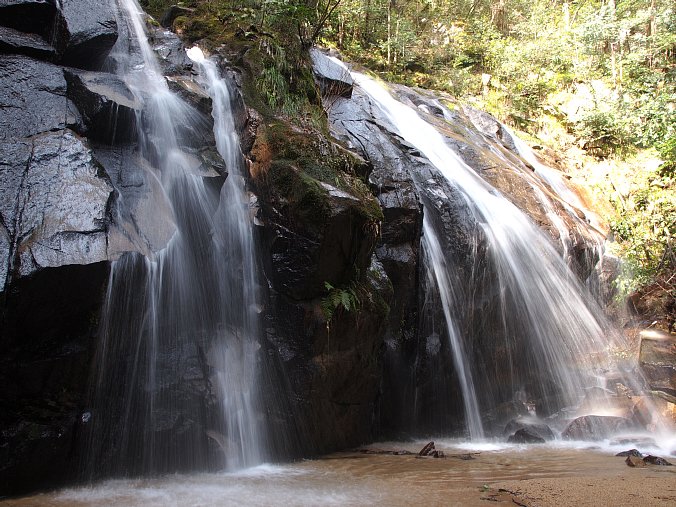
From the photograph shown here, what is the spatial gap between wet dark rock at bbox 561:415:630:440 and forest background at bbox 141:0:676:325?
4.49 meters

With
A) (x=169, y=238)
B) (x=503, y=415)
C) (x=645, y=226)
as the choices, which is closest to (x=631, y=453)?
(x=503, y=415)

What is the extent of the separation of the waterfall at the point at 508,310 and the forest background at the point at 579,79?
2767 mm

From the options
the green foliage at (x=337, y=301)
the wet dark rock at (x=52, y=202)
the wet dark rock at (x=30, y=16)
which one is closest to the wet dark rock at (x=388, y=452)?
the green foliage at (x=337, y=301)

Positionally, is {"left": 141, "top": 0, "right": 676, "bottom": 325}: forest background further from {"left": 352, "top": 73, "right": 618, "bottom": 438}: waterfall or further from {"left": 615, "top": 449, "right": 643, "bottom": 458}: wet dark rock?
{"left": 615, "top": 449, "right": 643, "bottom": 458}: wet dark rock

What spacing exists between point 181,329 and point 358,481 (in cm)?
235

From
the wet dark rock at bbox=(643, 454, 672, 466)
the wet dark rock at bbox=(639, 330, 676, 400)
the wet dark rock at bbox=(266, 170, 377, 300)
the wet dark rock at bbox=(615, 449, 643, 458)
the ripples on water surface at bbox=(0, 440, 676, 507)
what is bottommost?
the wet dark rock at bbox=(643, 454, 672, 466)

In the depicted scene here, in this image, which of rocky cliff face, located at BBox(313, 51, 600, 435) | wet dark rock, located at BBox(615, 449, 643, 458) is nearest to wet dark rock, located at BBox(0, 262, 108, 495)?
rocky cliff face, located at BBox(313, 51, 600, 435)

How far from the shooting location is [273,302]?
5723 mm

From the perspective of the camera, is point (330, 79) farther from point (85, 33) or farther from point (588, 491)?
point (588, 491)

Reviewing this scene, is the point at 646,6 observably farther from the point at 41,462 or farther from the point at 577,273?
the point at 41,462

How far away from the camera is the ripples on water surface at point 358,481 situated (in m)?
3.84

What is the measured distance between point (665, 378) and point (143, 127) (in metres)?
9.14

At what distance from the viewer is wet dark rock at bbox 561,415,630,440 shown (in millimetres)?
7285

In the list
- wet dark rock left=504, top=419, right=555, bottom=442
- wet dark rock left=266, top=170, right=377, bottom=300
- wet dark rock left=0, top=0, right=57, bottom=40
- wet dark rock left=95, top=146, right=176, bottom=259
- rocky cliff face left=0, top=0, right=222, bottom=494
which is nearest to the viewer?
rocky cliff face left=0, top=0, right=222, bottom=494
